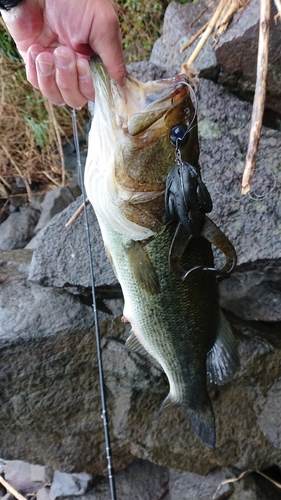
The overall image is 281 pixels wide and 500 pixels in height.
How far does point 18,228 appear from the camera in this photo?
3.92 meters

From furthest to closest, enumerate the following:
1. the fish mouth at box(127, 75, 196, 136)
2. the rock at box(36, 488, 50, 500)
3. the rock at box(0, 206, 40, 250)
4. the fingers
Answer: the rock at box(0, 206, 40, 250) < the rock at box(36, 488, 50, 500) < the fingers < the fish mouth at box(127, 75, 196, 136)

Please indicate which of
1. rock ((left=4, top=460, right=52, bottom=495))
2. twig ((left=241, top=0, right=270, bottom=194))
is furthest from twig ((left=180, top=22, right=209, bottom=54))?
rock ((left=4, top=460, right=52, bottom=495))

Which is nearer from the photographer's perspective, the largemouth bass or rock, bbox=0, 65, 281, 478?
the largemouth bass

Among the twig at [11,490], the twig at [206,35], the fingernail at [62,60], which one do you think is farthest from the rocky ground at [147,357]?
the twig at [11,490]

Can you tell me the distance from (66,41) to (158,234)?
2.72 feet

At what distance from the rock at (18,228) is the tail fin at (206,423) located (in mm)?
2553

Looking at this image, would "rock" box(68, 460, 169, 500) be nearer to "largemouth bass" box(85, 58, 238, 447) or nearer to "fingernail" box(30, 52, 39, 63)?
"largemouth bass" box(85, 58, 238, 447)

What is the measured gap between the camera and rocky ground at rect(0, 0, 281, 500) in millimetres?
2000

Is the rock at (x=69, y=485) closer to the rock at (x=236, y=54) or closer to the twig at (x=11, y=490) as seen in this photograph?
the twig at (x=11, y=490)

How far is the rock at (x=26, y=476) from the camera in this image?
3230 millimetres

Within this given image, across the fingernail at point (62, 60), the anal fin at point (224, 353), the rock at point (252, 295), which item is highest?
the fingernail at point (62, 60)

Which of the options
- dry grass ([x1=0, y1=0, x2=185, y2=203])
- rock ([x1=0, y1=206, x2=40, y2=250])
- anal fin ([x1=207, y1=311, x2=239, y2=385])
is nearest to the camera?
anal fin ([x1=207, y1=311, x2=239, y2=385])

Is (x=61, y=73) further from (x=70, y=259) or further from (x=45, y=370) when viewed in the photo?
(x=45, y=370)

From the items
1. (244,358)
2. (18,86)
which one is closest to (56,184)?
(18,86)
